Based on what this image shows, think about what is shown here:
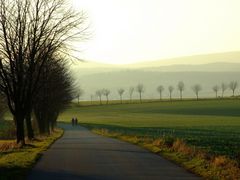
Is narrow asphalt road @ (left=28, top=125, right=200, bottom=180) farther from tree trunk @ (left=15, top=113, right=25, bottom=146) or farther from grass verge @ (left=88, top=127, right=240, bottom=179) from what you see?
tree trunk @ (left=15, top=113, right=25, bottom=146)

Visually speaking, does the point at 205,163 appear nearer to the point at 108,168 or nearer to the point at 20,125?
the point at 108,168

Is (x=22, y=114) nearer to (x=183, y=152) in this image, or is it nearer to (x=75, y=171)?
(x=183, y=152)

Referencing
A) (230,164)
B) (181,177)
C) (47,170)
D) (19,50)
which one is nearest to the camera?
(181,177)

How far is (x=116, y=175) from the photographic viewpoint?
1572cm

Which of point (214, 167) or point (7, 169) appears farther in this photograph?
point (7, 169)

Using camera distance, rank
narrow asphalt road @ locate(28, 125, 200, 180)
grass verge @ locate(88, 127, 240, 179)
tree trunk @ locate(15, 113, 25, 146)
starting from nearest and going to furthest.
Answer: grass verge @ locate(88, 127, 240, 179) < narrow asphalt road @ locate(28, 125, 200, 180) < tree trunk @ locate(15, 113, 25, 146)

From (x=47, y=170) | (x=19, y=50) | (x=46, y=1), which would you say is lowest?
(x=47, y=170)

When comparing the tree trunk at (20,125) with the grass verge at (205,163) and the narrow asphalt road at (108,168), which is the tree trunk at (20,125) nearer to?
the narrow asphalt road at (108,168)

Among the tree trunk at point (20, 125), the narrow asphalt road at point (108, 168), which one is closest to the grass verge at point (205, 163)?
the narrow asphalt road at point (108, 168)

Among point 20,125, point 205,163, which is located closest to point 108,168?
point 205,163

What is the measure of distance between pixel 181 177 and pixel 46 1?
19.6 metres

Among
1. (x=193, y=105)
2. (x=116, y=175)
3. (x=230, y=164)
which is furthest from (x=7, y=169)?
(x=193, y=105)

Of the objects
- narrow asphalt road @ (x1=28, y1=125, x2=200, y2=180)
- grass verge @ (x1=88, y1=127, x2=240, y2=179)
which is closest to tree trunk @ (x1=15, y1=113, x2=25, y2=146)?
narrow asphalt road @ (x1=28, y1=125, x2=200, y2=180)

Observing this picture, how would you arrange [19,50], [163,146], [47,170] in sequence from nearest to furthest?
[47,170] < [163,146] < [19,50]
